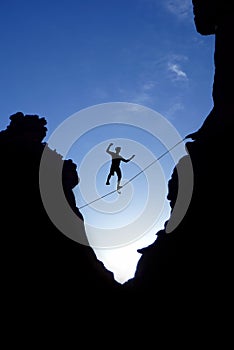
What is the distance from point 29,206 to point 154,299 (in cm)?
1594

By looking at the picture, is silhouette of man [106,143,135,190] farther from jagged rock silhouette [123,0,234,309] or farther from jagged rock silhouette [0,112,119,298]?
jagged rock silhouette [0,112,119,298]

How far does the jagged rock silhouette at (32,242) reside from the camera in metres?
25.2

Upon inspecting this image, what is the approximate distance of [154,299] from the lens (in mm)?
23750

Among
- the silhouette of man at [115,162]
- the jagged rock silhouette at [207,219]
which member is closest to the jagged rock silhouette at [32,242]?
the jagged rock silhouette at [207,219]

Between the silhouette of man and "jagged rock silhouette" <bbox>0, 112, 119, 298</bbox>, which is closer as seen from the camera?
the silhouette of man

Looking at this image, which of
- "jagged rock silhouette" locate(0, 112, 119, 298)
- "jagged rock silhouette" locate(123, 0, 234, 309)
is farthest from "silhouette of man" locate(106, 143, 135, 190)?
"jagged rock silhouette" locate(0, 112, 119, 298)

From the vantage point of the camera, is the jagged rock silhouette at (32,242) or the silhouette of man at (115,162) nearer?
the silhouette of man at (115,162)

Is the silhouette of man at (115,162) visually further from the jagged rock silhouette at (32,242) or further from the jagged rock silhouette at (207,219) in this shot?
the jagged rock silhouette at (32,242)

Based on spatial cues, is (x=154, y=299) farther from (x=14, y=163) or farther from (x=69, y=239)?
(x=14, y=163)

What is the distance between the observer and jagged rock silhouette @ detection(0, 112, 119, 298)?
25219 millimetres

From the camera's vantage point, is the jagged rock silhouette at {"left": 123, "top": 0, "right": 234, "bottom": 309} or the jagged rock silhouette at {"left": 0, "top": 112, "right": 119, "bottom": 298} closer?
the jagged rock silhouette at {"left": 123, "top": 0, "right": 234, "bottom": 309}

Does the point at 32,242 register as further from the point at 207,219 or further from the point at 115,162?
the point at 207,219

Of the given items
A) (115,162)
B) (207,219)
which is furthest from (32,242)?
(207,219)

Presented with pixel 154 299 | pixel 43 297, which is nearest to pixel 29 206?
pixel 43 297
